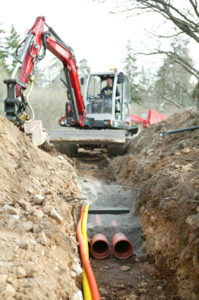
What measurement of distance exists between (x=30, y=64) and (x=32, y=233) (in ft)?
16.6

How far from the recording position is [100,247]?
4027 millimetres

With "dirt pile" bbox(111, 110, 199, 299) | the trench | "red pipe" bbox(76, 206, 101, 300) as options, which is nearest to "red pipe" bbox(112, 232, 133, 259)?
the trench

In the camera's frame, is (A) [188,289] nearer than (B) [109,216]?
Yes

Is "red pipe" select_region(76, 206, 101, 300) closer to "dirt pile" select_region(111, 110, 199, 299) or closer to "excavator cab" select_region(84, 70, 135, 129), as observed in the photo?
"dirt pile" select_region(111, 110, 199, 299)

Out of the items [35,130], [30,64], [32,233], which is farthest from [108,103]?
[32,233]

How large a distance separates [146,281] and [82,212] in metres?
1.67

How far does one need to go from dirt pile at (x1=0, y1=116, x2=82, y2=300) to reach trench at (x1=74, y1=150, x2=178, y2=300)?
1.75 feet

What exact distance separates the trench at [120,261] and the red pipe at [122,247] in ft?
0.23

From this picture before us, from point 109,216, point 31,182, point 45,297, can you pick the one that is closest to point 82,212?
point 109,216

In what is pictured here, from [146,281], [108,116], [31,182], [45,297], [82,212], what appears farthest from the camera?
[108,116]

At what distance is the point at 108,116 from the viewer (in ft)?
32.0

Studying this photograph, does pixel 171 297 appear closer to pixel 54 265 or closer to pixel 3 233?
pixel 54 265

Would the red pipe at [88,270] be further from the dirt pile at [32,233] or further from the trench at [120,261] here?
the trench at [120,261]

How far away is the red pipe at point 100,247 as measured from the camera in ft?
12.6
